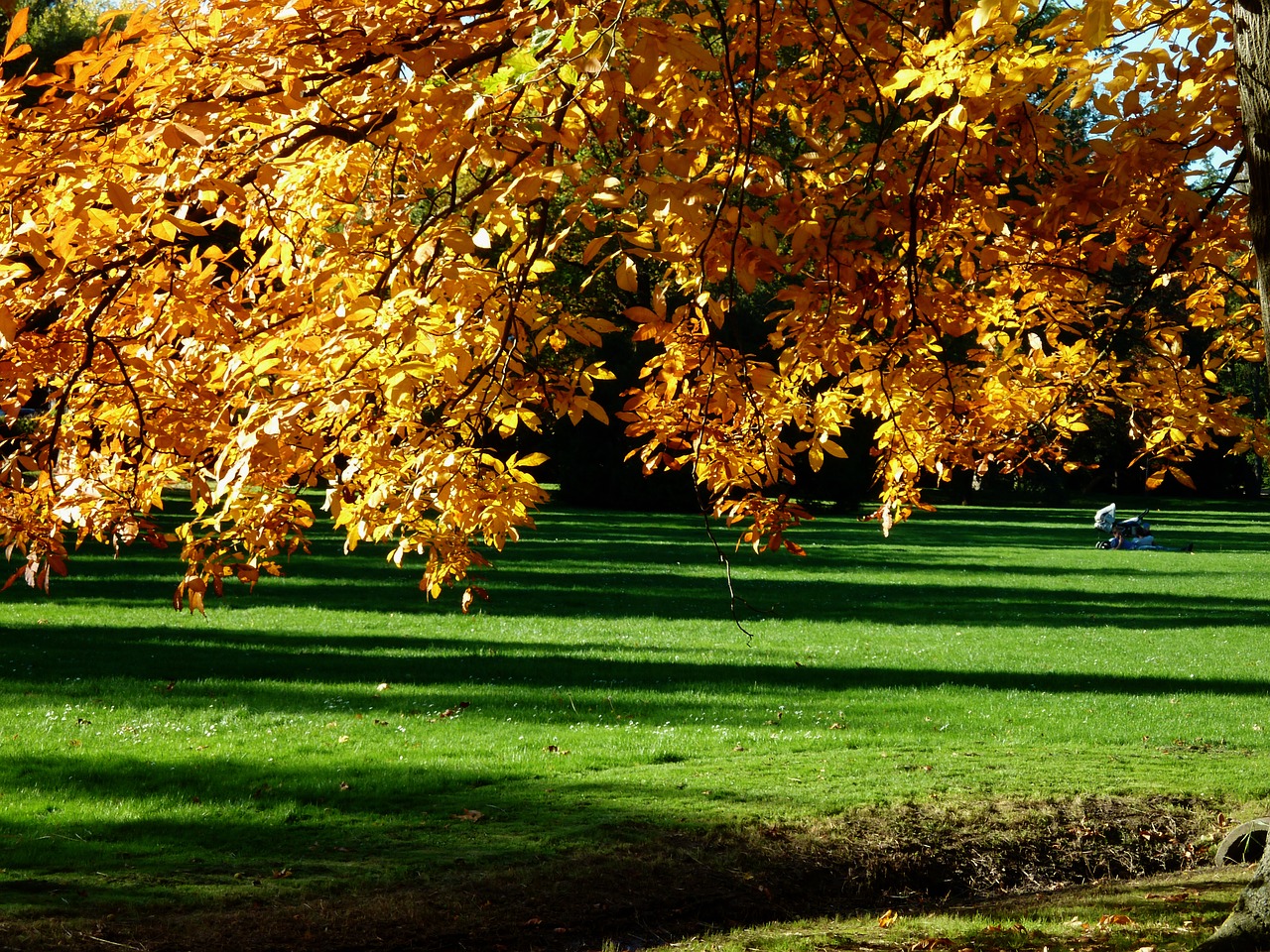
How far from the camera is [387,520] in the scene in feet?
13.1

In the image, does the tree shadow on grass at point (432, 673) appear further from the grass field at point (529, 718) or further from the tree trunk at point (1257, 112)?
the tree trunk at point (1257, 112)

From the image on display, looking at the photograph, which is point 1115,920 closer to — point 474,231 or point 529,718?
point 474,231

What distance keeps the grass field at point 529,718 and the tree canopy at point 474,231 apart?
212 centimetres

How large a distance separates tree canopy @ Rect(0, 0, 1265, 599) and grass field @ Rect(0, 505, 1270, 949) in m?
2.12

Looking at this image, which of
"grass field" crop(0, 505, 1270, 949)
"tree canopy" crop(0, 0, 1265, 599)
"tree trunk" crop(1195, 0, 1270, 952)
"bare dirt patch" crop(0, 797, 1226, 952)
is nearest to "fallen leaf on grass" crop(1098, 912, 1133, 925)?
"bare dirt patch" crop(0, 797, 1226, 952)

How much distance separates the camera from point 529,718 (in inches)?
343

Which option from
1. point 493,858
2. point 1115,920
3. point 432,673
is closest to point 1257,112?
point 1115,920

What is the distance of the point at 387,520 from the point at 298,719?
16.1ft

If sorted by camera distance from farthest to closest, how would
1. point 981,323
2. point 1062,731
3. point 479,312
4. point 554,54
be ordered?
point 1062,731, point 981,323, point 479,312, point 554,54

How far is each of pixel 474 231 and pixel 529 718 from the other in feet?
17.3

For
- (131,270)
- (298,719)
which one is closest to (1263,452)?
(131,270)

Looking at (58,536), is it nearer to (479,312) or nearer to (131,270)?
(131,270)

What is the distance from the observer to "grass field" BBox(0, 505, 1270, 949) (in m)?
5.98

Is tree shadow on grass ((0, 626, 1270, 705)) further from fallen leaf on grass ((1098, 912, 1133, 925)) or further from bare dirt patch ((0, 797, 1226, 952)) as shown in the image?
fallen leaf on grass ((1098, 912, 1133, 925))
